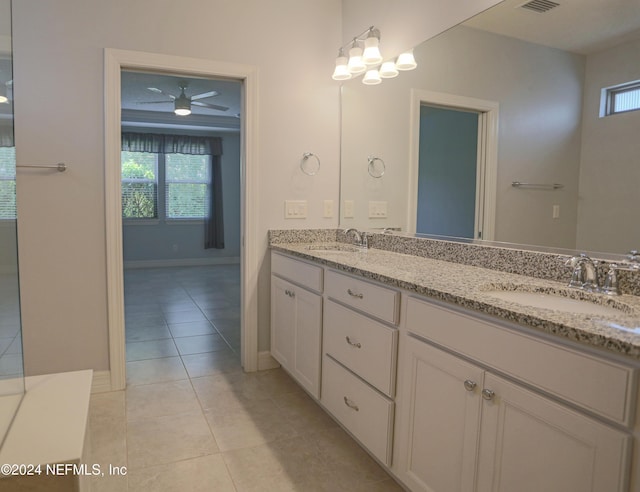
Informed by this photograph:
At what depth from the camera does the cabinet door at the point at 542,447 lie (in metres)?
0.96

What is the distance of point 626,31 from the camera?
4.85ft

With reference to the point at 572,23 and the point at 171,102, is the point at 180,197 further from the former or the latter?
the point at 572,23

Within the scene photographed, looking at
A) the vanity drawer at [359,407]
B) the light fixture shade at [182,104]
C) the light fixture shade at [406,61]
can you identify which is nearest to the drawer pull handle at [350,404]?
the vanity drawer at [359,407]

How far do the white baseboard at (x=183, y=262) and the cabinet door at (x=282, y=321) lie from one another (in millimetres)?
5397

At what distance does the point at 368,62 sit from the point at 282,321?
1645mm

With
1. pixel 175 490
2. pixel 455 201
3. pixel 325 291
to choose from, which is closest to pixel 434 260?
pixel 455 201

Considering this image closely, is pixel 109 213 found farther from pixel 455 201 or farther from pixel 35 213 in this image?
pixel 455 201

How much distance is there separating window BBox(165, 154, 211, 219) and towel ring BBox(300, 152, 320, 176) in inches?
209

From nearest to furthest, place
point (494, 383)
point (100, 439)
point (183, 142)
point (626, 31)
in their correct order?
1. point (494, 383)
2. point (626, 31)
3. point (100, 439)
4. point (183, 142)

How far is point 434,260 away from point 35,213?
214 cm

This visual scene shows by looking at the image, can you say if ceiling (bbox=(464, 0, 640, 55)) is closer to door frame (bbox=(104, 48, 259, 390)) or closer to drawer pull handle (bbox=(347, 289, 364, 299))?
drawer pull handle (bbox=(347, 289, 364, 299))

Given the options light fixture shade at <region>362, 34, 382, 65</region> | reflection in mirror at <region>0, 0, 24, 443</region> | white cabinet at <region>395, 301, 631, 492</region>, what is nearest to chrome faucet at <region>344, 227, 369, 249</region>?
light fixture shade at <region>362, 34, 382, 65</region>

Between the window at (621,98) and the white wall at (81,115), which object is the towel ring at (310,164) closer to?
the white wall at (81,115)

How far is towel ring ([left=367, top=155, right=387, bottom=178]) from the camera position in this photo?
288 centimetres
